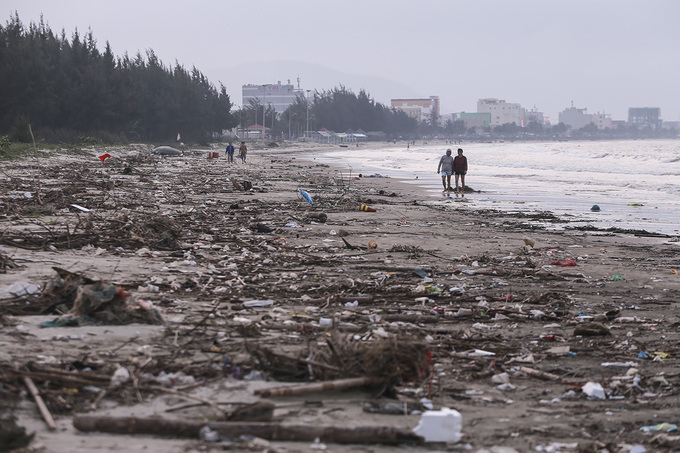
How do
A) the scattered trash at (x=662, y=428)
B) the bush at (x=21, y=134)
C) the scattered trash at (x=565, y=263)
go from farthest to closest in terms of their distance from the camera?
the bush at (x=21, y=134) → the scattered trash at (x=565, y=263) → the scattered trash at (x=662, y=428)

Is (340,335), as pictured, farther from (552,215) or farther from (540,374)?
(552,215)

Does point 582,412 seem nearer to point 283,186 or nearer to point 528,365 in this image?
point 528,365

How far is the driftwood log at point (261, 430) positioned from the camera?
10.6ft

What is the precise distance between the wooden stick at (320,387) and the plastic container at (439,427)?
608mm

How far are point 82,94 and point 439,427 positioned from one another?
165ft

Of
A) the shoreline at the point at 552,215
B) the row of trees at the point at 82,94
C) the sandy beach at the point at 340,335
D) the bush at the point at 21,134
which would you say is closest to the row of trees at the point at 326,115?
the row of trees at the point at 82,94

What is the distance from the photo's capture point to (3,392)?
344cm

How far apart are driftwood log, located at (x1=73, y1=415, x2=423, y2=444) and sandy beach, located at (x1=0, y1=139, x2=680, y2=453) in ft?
0.11

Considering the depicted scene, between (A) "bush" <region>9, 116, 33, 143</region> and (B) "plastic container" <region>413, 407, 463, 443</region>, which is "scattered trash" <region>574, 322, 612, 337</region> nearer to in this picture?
(B) "plastic container" <region>413, 407, 463, 443</region>

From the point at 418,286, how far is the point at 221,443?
176 inches

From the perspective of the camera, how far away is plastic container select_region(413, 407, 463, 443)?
3.42 m

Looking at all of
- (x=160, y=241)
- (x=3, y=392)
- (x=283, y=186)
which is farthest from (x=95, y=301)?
(x=283, y=186)

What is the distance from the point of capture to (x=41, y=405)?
11.0 feet

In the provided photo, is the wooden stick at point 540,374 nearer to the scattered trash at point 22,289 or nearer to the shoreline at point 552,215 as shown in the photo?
the scattered trash at point 22,289
